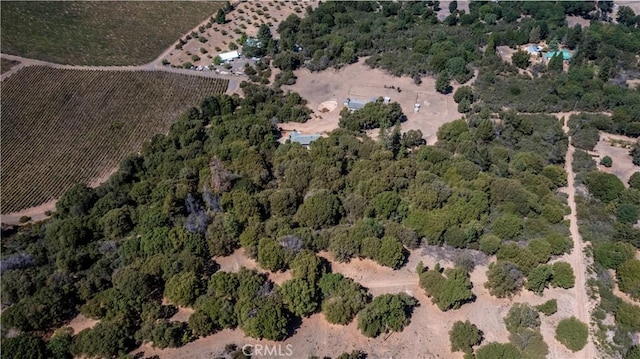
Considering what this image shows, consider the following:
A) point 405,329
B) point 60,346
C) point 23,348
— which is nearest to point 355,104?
point 405,329

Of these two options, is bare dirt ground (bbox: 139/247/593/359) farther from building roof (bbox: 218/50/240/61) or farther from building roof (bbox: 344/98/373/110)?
building roof (bbox: 218/50/240/61)

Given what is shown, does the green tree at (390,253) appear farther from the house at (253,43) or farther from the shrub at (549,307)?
the house at (253,43)

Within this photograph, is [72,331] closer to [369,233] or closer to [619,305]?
[369,233]

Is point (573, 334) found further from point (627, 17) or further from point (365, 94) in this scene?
point (627, 17)

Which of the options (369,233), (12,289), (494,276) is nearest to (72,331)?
(12,289)

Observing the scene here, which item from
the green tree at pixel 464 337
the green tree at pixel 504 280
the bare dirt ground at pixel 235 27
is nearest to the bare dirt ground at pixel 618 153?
the green tree at pixel 504 280

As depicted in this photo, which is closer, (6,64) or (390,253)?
(390,253)

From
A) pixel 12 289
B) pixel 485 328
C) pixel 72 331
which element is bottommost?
pixel 485 328
